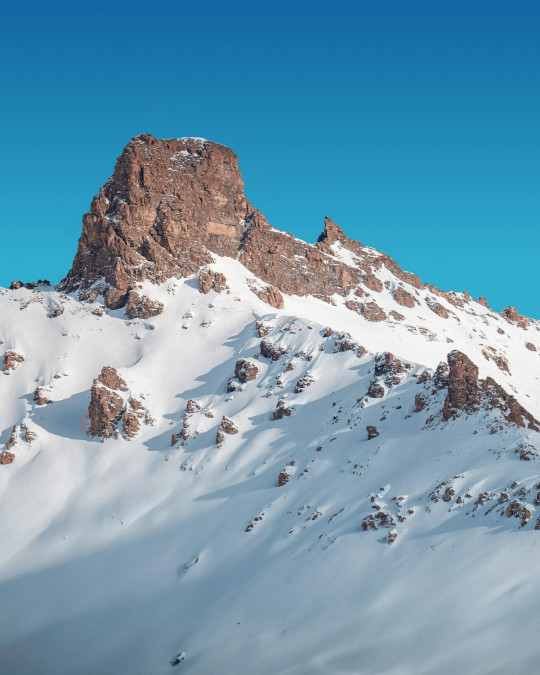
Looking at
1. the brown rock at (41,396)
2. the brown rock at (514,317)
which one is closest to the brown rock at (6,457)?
the brown rock at (41,396)

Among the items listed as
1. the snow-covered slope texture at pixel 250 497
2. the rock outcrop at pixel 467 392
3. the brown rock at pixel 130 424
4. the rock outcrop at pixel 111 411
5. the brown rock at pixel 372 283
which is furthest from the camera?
the brown rock at pixel 372 283

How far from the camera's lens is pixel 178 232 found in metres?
130

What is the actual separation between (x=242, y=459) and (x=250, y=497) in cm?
839

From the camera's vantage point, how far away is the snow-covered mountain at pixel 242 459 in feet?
177

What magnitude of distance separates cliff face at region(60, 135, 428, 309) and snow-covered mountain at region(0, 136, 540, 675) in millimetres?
434

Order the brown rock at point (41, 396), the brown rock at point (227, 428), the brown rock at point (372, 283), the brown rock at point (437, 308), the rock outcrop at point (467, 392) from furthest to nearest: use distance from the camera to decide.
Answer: the brown rock at point (437, 308) → the brown rock at point (372, 283) → the brown rock at point (41, 396) → the brown rock at point (227, 428) → the rock outcrop at point (467, 392)

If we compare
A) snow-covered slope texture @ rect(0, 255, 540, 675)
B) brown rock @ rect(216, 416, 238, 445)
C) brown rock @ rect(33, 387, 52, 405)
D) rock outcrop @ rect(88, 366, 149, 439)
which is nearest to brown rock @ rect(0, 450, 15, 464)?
snow-covered slope texture @ rect(0, 255, 540, 675)

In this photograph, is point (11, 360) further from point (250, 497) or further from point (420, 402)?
point (420, 402)

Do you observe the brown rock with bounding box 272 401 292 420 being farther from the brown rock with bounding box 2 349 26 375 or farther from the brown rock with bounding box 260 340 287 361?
the brown rock with bounding box 2 349 26 375

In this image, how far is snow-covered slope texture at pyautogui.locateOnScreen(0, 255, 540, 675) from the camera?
173 feet

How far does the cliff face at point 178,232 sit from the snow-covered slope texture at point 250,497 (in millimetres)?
5272

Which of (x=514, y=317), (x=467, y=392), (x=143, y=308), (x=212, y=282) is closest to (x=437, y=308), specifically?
(x=514, y=317)

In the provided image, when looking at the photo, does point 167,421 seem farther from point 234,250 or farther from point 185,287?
point 234,250

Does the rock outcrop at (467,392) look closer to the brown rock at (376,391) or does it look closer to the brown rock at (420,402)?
the brown rock at (420,402)
